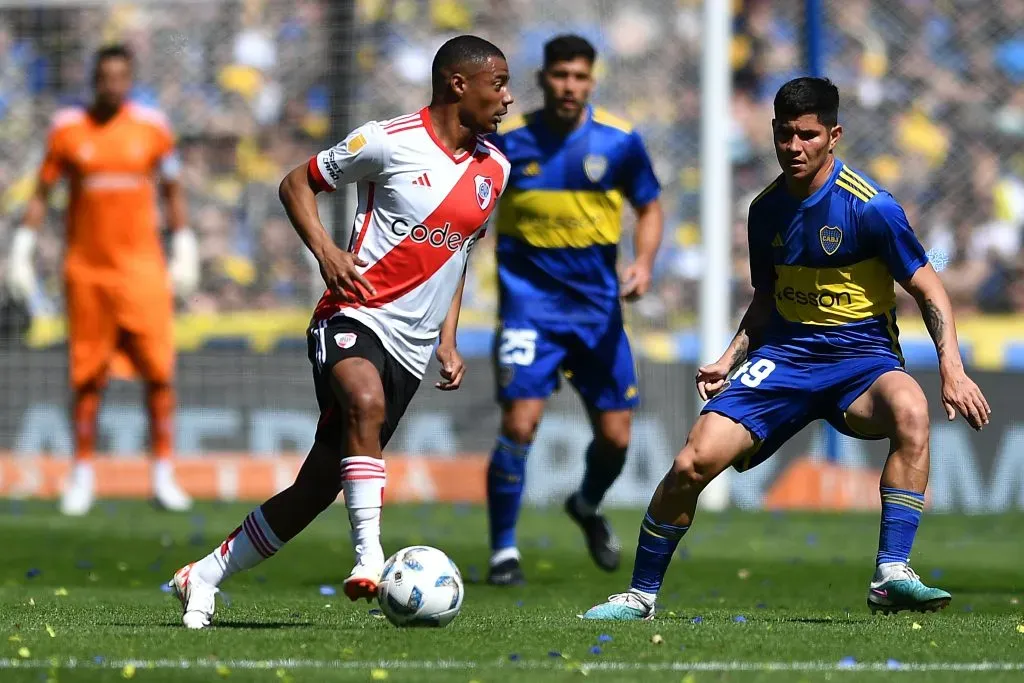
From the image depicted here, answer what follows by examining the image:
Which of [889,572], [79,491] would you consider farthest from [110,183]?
[889,572]

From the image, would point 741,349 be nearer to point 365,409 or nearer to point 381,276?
point 381,276

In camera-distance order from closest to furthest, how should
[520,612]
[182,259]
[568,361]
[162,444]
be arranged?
1. [520,612]
2. [568,361]
3. [162,444]
4. [182,259]

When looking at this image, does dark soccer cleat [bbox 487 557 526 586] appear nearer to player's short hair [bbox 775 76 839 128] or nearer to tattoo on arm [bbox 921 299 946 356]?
tattoo on arm [bbox 921 299 946 356]

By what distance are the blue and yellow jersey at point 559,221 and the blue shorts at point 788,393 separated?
236 cm

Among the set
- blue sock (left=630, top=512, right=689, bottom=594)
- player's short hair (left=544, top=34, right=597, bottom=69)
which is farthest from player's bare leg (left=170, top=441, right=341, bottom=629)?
player's short hair (left=544, top=34, right=597, bottom=69)

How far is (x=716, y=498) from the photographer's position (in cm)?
1336

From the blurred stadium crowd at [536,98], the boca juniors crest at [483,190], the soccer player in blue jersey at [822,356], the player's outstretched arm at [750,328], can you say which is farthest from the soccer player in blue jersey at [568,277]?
the blurred stadium crowd at [536,98]

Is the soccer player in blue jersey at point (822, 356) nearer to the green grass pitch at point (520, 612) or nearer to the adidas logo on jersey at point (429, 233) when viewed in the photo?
the green grass pitch at point (520, 612)

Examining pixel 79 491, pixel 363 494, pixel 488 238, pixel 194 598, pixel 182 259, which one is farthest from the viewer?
pixel 488 238

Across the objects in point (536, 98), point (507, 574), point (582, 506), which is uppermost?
point (536, 98)

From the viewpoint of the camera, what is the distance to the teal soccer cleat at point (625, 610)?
244 inches

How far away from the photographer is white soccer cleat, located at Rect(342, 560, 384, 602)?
5367 mm

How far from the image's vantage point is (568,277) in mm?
8703

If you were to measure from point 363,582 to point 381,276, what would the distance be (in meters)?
1.23
